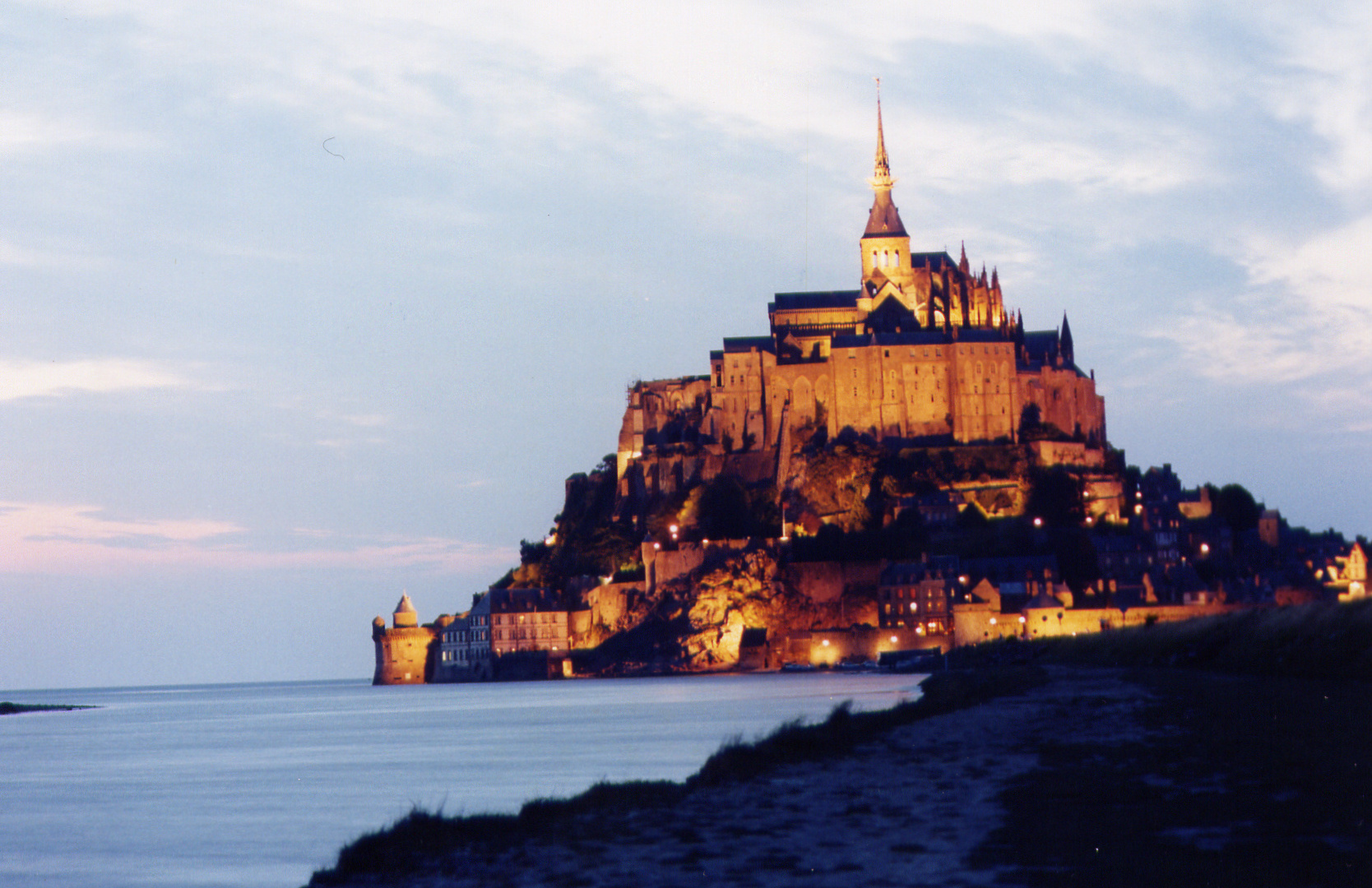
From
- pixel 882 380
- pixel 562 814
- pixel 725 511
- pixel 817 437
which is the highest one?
pixel 882 380

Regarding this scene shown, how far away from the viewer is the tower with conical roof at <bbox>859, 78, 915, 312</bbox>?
118312mm

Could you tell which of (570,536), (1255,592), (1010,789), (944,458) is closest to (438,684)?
(570,536)

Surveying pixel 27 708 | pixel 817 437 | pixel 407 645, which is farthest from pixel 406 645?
pixel 817 437

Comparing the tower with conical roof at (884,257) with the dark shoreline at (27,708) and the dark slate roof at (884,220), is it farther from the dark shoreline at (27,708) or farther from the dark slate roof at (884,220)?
the dark shoreline at (27,708)

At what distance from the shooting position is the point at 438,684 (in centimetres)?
12738

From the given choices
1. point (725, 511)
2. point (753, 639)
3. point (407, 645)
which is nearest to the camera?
point (753, 639)

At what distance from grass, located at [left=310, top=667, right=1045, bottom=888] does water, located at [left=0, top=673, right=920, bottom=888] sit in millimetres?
2621

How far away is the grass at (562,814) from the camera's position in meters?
15.0

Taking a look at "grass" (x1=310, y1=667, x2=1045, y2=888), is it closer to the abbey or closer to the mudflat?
the mudflat

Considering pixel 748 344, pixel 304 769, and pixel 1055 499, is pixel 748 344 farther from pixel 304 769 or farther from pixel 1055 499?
pixel 304 769

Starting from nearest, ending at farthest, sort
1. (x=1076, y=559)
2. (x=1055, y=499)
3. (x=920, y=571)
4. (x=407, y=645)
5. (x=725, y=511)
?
(x=920, y=571), (x=1076, y=559), (x=1055, y=499), (x=725, y=511), (x=407, y=645)

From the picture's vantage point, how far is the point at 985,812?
15789mm

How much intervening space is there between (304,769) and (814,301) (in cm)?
8300

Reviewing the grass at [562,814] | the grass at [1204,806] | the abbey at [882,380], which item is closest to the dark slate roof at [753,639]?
the abbey at [882,380]
